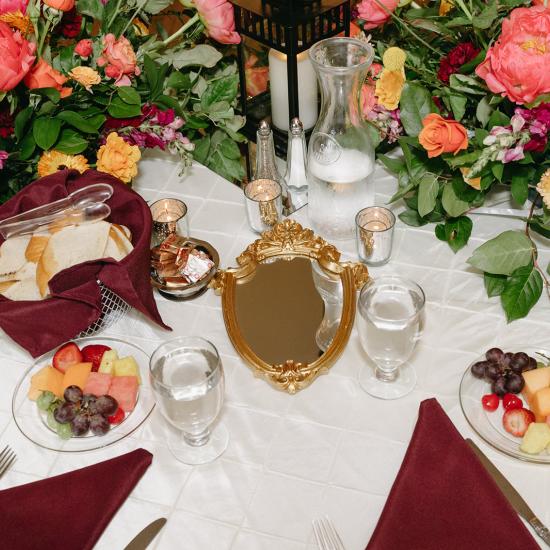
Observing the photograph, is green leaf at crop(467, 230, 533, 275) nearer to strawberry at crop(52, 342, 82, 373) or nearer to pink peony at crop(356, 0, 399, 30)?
pink peony at crop(356, 0, 399, 30)

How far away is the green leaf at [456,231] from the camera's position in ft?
4.30

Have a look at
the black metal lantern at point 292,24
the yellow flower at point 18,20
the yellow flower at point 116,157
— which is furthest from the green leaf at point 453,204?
the yellow flower at point 18,20

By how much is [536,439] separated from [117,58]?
937 mm

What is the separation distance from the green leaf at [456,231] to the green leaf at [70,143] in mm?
645

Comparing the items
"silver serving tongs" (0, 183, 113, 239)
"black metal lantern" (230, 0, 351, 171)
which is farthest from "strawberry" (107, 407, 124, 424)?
"black metal lantern" (230, 0, 351, 171)

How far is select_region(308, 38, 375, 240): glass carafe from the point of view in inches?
48.4

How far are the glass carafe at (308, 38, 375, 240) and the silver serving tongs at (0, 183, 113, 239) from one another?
349mm

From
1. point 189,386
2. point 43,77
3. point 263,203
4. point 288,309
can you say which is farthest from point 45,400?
point 43,77

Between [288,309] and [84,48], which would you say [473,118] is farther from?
[84,48]

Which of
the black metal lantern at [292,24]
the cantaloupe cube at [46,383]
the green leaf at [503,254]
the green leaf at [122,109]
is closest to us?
the cantaloupe cube at [46,383]

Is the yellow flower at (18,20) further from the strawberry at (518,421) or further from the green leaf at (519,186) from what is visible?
the strawberry at (518,421)

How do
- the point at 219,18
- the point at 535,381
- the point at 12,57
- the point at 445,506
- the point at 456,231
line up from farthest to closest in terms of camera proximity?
the point at 219,18 < the point at 456,231 < the point at 12,57 < the point at 535,381 < the point at 445,506

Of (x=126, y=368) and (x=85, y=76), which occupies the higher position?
(x=85, y=76)

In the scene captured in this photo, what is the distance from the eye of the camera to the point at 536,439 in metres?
0.97
